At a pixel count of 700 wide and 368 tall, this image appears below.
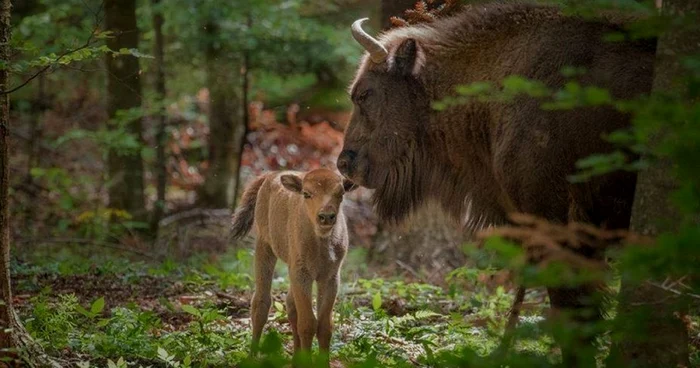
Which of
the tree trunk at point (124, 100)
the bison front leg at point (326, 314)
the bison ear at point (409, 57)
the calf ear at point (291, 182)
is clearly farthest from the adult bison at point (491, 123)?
the tree trunk at point (124, 100)

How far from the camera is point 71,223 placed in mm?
13367

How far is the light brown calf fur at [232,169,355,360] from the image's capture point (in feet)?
21.5

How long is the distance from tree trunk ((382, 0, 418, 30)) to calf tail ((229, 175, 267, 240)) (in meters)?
2.45

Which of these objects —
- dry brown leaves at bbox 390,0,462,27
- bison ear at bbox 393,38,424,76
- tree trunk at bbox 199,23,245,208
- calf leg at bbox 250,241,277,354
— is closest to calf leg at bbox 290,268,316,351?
calf leg at bbox 250,241,277,354

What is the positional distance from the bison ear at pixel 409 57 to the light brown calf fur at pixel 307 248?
3.37ft

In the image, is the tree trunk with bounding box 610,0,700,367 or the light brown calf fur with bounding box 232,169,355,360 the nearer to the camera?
the tree trunk with bounding box 610,0,700,367

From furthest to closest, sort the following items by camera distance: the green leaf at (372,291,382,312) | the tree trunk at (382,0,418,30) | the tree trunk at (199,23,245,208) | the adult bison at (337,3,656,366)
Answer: the tree trunk at (199,23,245,208)
the tree trunk at (382,0,418,30)
the green leaf at (372,291,382,312)
the adult bison at (337,3,656,366)

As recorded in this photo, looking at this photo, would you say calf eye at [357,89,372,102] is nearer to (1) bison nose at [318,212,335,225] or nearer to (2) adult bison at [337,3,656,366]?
(2) adult bison at [337,3,656,366]

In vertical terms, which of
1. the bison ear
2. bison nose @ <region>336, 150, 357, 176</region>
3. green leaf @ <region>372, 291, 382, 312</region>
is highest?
the bison ear

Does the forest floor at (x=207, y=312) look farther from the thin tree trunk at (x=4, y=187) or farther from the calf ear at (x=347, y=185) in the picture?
the calf ear at (x=347, y=185)

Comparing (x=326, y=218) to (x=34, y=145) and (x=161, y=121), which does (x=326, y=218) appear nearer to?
(x=161, y=121)

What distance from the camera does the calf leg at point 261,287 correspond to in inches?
278

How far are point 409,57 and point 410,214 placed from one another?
1412 millimetres

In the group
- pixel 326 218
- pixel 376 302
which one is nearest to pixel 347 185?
pixel 326 218
